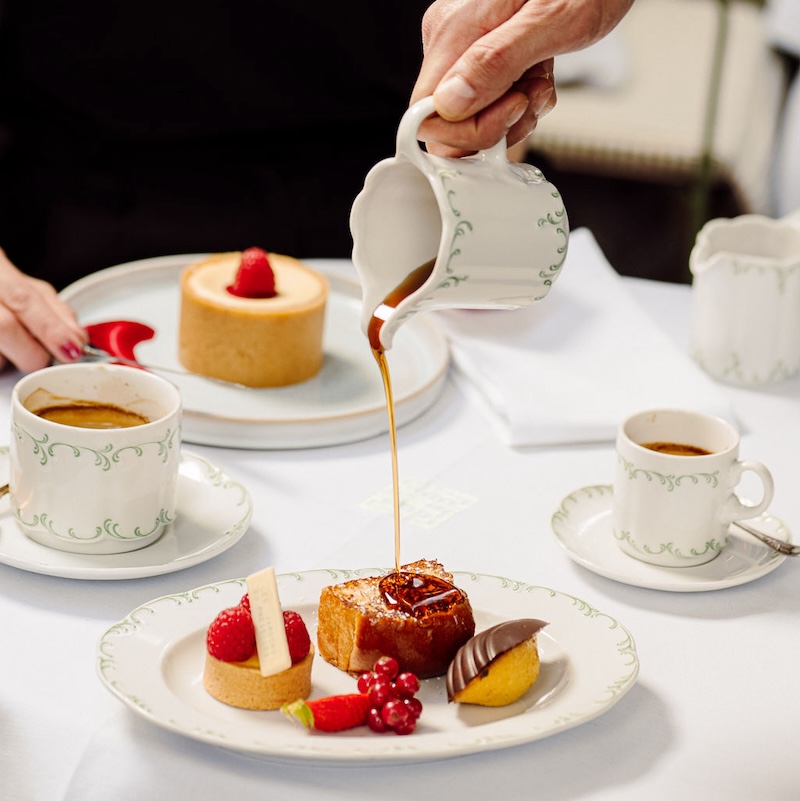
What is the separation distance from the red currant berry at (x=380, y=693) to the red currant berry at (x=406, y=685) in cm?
1

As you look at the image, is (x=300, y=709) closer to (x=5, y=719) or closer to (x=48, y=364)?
(x=5, y=719)

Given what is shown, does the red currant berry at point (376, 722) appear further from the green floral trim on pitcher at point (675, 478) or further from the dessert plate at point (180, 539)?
the green floral trim on pitcher at point (675, 478)

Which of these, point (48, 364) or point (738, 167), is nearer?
point (48, 364)

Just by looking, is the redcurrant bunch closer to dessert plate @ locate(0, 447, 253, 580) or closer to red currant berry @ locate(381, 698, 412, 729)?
red currant berry @ locate(381, 698, 412, 729)

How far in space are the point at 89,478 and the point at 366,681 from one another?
1.07ft

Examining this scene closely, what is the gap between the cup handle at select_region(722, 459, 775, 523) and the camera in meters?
1.16

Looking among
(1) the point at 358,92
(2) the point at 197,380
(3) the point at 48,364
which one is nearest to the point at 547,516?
A: (2) the point at 197,380

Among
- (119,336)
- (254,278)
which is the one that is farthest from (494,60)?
(119,336)

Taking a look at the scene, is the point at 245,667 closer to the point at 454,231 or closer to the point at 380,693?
the point at 380,693

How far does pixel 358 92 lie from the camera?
8.14 feet

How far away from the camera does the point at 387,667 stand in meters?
0.93

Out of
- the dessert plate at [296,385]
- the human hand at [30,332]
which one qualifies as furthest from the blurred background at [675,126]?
Result: the human hand at [30,332]

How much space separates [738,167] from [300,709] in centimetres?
293

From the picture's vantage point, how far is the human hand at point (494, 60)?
105 cm
